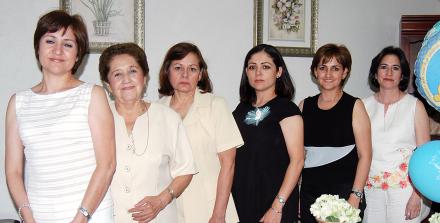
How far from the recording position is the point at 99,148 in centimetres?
160

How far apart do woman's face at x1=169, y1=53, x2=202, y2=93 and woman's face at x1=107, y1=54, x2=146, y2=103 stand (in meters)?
0.32

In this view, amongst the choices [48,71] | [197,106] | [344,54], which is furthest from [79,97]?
[344,54]

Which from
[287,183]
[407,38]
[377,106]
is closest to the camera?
[287,183]

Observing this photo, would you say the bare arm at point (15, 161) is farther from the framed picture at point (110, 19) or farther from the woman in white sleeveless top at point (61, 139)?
the framed picture at point (110, 19)

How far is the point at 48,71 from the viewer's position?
64.3 inches

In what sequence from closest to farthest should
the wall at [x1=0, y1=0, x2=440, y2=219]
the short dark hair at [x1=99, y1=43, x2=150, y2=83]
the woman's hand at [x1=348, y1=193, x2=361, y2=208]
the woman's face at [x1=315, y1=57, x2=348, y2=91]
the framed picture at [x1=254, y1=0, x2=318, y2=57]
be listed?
the short dark hair at [x1=99, y1=43, x2=150, y2=83] < the woman's hand at [x1=348, y1=193, x2=361, y2=208] < the woman's face at [x1=315, y1=57, x2=348, y2=91] < the wall at [x1=0, y1=0, x2=440, y2=219] < the framed picture at [x1=254, y1=0, x2=318, y2=57]

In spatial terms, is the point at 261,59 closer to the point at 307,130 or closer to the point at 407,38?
the point at 307,130

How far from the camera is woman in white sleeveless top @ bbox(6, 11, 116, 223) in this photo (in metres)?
1.56

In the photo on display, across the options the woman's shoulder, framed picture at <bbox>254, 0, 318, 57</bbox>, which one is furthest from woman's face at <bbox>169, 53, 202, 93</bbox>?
framed picture at <bbox>254, 0, 318, 57</bbox>

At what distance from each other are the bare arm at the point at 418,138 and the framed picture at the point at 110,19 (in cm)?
183

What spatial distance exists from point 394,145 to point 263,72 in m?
0.90

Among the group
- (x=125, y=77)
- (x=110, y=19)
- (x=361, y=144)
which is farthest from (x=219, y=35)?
(x=125, y=77)

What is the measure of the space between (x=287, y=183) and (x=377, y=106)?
0.87 meters

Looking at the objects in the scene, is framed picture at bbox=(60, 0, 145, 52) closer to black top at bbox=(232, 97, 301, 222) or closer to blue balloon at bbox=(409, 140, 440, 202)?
black top at bbox=(232, 97, 301, 222)
